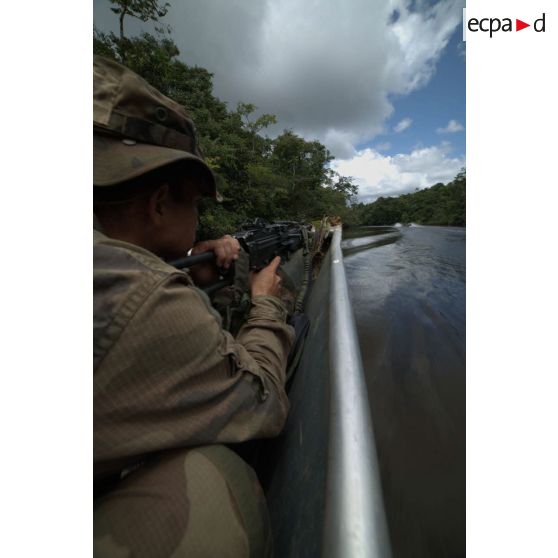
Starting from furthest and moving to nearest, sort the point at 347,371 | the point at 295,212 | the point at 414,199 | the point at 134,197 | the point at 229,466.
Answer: the point at 414,199 < the point at 295,212 < the point at 347,371 < the point at 134,197 < the point at 229,466

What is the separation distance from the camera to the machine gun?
4.01 feet

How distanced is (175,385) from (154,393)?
4 cm

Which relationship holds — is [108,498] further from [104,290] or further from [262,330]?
[262,330]

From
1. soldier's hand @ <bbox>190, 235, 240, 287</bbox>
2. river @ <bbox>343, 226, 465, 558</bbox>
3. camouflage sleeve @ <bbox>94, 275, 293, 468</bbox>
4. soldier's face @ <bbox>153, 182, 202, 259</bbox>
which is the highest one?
soldier's face @ <bbox>153, 182, 202, 259</bbox>

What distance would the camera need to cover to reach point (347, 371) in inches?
38.4

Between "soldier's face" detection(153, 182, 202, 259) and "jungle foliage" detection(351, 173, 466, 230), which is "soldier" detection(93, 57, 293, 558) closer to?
"soldier's face" detection(153, 182, 202, 259)

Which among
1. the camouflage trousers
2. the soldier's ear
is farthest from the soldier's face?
the camouflage trousers

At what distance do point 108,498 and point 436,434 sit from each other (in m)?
1.94

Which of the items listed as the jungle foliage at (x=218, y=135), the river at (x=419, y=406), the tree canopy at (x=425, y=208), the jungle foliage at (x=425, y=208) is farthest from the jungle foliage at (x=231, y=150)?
the tree canopy at (x=425, y=208)

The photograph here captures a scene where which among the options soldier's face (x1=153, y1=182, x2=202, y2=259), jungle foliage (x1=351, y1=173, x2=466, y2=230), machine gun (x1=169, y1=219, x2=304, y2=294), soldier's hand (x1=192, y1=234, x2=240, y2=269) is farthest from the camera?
jungle foliage (x1=351, y1=173, x2=466, y2=230)

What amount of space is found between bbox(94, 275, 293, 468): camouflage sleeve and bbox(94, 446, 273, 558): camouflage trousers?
0.20 feet

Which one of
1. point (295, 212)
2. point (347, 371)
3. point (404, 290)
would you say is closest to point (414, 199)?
point (295, 212)

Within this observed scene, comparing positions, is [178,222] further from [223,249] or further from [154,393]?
[154,393]

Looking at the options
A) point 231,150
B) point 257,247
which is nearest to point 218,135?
point 231,150
